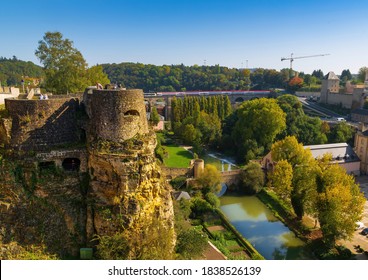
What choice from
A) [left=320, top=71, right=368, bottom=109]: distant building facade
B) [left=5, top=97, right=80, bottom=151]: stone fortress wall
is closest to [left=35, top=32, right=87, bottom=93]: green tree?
[left=5, top=97, right=80, bottom=151]: stone fortress wall

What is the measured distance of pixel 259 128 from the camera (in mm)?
46812

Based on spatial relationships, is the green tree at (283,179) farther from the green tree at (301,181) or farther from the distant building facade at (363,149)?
the distant building facade at (363,149)

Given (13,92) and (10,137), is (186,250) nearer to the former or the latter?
(10,137)

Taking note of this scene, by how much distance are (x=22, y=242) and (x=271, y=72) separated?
330 feet

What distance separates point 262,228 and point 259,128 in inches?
828

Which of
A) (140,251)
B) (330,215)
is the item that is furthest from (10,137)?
(330,215)

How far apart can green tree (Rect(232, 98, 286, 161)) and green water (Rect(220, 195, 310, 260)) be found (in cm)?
1152

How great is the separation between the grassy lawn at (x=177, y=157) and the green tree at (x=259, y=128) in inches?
322

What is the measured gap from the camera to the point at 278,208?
31.8 metres

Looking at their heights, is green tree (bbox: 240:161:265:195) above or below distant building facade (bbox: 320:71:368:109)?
below

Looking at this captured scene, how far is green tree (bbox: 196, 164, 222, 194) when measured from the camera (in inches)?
1283

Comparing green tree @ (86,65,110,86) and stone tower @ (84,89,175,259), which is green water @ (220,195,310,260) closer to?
stone tower @ (84,89,175,259)

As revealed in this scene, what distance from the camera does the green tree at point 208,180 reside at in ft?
107

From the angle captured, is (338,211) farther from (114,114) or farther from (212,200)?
(114,114)
